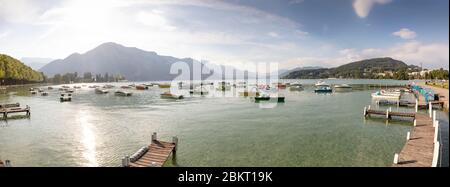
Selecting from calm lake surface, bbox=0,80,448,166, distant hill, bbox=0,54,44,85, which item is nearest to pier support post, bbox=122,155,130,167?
calm lake surface, bbox=0,80,448,166

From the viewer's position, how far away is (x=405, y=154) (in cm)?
2011

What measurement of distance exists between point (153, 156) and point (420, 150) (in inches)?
870

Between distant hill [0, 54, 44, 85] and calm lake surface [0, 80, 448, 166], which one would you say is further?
distant hill [0, 54, 44, 85]

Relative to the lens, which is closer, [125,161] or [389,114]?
[125,161]

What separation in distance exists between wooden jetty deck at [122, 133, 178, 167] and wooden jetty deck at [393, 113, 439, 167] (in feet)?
56.5

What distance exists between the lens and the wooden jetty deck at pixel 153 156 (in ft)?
60.5

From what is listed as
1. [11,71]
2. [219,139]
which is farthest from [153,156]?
[11,71]

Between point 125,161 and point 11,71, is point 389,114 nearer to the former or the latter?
point 125,161

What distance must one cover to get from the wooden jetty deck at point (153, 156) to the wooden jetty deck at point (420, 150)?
678 inches

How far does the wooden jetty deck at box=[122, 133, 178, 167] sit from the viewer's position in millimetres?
18438

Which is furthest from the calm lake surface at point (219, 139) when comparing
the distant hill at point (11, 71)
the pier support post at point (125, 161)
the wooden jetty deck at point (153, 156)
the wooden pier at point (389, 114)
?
the distant hill at point (11, 71)

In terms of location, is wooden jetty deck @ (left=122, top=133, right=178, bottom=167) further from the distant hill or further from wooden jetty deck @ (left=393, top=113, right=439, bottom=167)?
the distant hill

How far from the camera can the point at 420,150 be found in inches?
834
